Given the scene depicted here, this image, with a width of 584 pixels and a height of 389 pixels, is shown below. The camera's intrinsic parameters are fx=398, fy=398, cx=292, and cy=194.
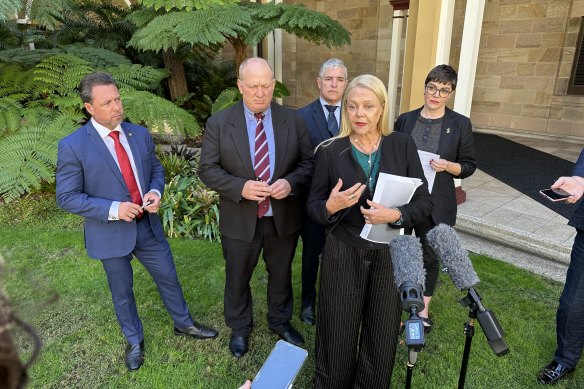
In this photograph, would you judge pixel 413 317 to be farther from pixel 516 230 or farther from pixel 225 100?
pixel 225 100

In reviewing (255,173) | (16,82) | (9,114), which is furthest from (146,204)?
(16,82)

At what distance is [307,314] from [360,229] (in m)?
1.53

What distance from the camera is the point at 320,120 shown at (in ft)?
10.8

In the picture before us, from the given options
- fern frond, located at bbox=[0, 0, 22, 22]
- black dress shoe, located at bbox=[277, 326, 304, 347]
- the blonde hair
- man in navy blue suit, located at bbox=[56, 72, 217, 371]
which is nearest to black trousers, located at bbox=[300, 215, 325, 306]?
black dress shoe, located at bbox=[277, 326, 304, 347]

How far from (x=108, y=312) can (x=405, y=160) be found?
301cm

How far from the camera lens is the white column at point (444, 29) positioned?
4.67 meters

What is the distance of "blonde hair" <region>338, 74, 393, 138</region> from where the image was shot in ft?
6.80

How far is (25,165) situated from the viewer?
179 inches

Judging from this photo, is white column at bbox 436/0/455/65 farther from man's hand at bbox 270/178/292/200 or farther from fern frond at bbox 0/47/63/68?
fern frond at bbox 0/47/63/68

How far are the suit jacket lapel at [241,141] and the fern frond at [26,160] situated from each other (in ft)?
9.94

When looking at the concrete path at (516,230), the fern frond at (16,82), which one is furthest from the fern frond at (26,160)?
the concrete path at (516,230)

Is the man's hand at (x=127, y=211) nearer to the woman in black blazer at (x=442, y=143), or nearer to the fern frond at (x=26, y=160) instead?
the woman in black blazer at (x=442, y=143)

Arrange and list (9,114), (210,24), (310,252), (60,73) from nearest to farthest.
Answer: (310,252) → (210,24) → (9,114) → (60,73)

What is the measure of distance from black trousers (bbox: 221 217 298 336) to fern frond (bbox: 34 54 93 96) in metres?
3.76
